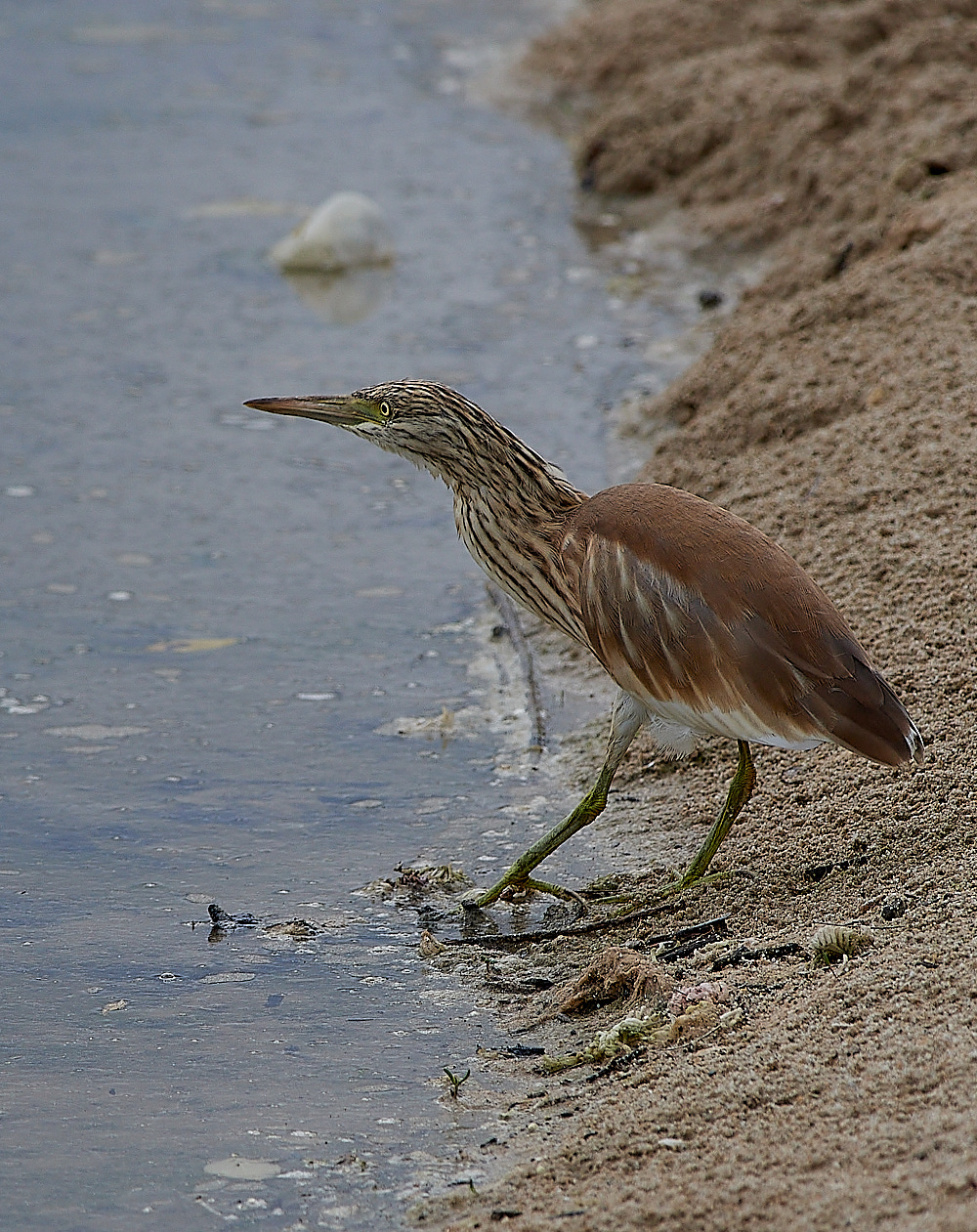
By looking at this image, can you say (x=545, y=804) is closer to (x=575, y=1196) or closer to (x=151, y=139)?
(x=575, y=1196)

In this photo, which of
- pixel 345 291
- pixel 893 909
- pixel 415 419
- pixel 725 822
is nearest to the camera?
pixel 893 909

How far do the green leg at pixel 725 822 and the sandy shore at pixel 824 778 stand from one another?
51mm

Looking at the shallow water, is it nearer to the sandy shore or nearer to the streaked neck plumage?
the sandy shore

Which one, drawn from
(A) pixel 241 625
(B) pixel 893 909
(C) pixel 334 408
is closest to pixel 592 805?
(B) pixel 893 909

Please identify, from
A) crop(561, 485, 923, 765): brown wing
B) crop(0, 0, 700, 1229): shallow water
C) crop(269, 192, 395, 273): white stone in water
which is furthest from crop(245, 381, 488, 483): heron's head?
crop(269, 192, 395, 273): white stone in water

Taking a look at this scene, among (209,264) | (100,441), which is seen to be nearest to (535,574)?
(100,441)

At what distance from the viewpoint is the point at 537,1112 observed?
135 inches

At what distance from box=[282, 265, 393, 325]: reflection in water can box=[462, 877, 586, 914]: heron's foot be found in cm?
465

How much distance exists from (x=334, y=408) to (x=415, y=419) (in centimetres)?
25

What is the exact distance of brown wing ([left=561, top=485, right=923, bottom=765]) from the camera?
3844mm

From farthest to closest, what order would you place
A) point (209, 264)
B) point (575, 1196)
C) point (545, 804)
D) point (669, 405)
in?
point (209, 264) → point (669, 405) → point (545, 804) → point (575, 1196)

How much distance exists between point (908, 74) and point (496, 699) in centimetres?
519

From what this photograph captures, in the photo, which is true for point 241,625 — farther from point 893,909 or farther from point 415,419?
point 893,909

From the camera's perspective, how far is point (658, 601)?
407 cm
